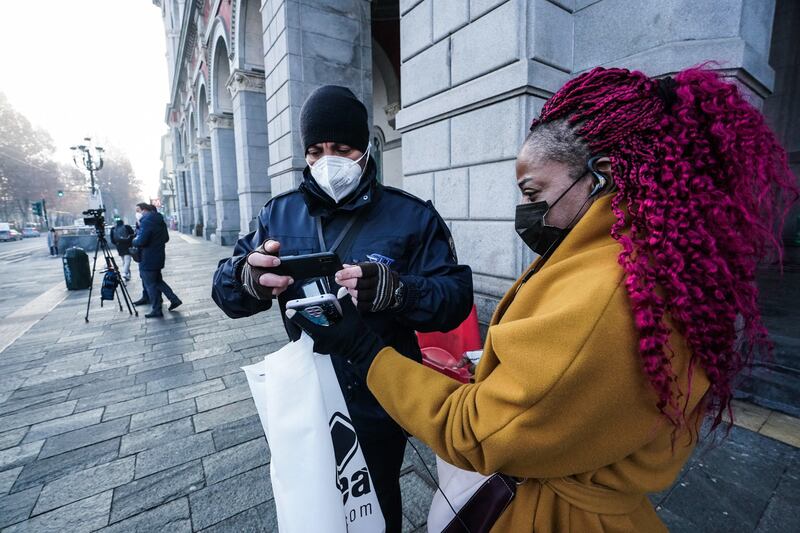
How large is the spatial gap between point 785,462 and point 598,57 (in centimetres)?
343

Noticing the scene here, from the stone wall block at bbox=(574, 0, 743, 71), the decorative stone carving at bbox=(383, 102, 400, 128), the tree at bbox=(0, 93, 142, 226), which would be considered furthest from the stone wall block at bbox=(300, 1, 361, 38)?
the tree at bbox=(0, 93, 142, 226)

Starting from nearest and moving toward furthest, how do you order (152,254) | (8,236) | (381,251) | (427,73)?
(381,251) → (427,73) → (152,254) → (8,236)

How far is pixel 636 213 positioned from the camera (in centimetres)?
82

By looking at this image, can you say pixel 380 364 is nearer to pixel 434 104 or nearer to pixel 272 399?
pixel 272 399

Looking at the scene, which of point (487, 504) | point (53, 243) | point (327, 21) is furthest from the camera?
point (53, 243)

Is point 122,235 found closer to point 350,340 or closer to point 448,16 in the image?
point 448,16

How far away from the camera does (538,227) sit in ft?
3.73

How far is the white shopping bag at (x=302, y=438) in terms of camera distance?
1.32 metres

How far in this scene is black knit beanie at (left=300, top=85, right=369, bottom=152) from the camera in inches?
63.1

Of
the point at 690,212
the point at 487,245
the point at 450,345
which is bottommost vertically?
the point at 450,345

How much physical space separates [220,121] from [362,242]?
1670 cm

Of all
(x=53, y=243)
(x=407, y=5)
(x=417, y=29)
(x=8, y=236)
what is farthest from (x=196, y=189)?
(x=417, y=29)

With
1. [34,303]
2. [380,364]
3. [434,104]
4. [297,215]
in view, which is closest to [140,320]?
[34,303]

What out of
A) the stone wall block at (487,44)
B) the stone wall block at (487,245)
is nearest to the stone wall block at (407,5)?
the stone wall block at (487,44)
